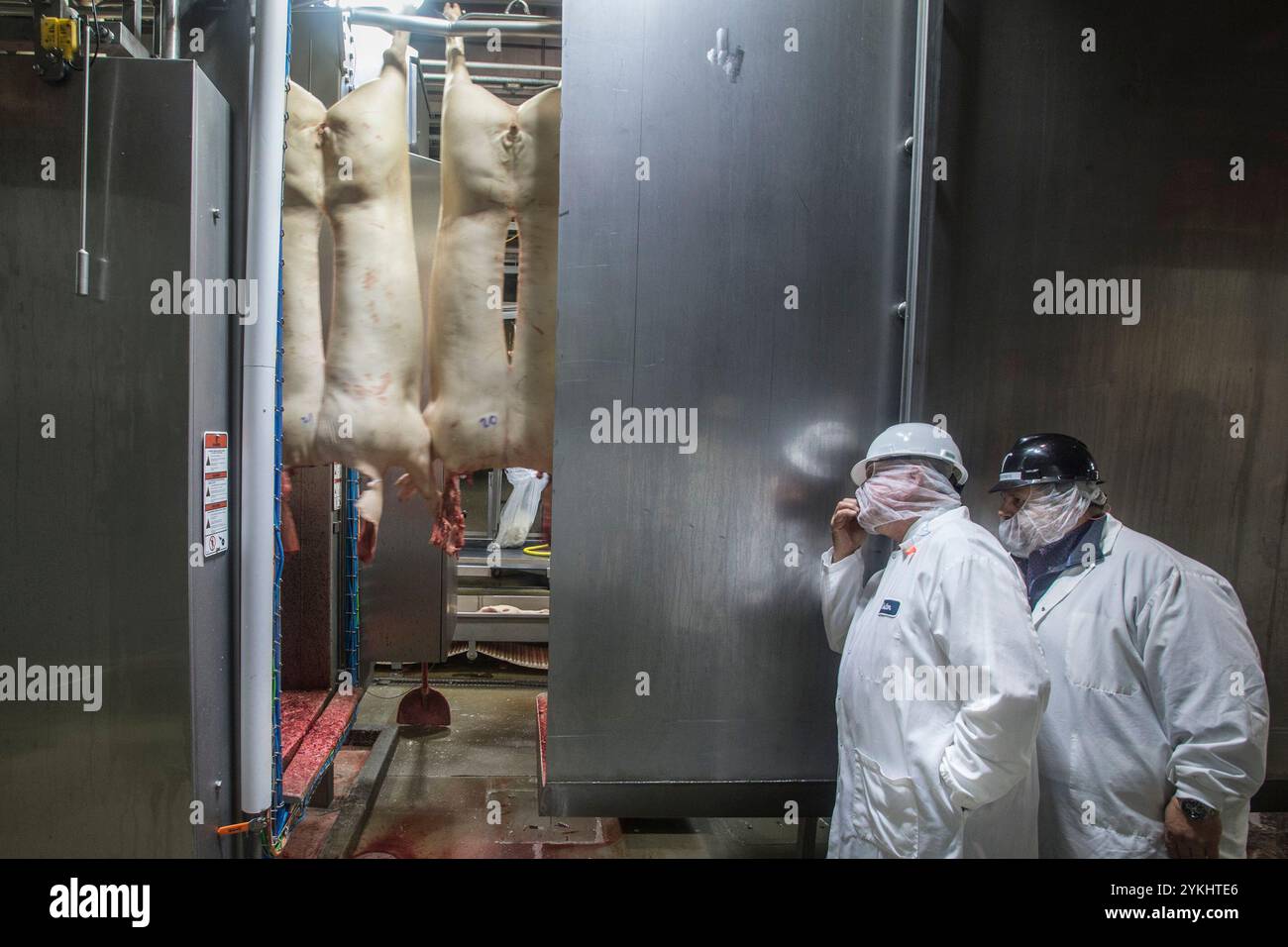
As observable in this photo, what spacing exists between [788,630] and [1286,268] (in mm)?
1981

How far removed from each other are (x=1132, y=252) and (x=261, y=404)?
261 centimetres

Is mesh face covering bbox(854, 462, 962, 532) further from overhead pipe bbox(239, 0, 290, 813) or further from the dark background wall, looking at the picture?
overhead pipe bbox(239, 0, 290, 813)

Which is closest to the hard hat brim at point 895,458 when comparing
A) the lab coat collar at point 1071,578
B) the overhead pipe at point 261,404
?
the lab coat collar at point 1071,578

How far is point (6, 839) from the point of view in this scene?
1783mm

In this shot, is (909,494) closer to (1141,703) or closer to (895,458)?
(895,458)

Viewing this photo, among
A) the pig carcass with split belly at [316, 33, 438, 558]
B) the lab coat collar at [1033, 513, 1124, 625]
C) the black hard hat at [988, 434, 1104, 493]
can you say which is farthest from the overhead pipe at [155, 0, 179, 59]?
the lab coat collar at [1033, 513, 1124, 625]

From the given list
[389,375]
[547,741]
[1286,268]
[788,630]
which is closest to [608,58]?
[389,375]

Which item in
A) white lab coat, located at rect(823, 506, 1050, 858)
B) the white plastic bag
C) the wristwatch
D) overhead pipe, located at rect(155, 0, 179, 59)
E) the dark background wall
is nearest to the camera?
white lab coat, located at rect(823, 506, 1050, 858)

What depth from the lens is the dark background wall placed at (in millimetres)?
→ 2127

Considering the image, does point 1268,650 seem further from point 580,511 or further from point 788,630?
point 580,511

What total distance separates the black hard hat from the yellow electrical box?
2.65 metres

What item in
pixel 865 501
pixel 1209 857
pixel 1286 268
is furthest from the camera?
pixel 1286 268

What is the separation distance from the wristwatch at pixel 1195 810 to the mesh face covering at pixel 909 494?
35.6 inches

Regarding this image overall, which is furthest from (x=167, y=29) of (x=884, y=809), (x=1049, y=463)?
(x=884, y=809)
